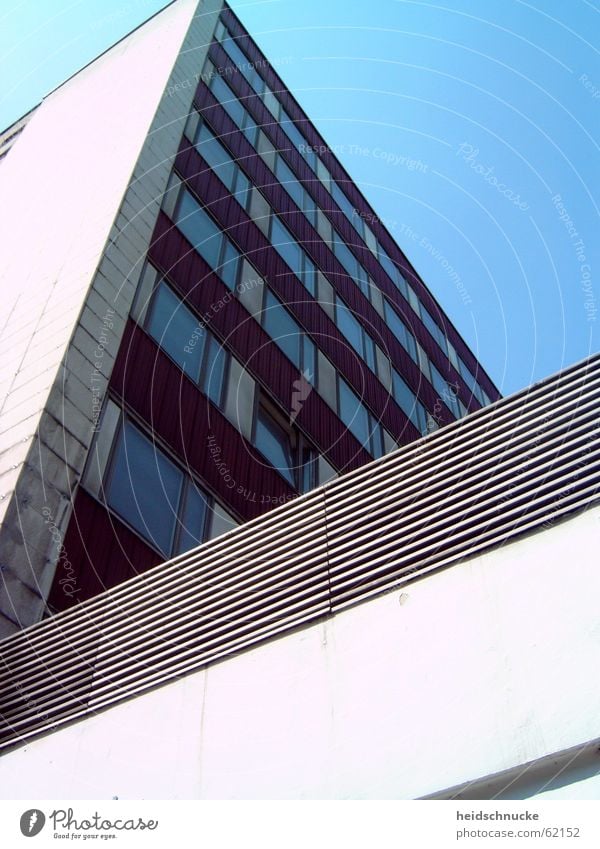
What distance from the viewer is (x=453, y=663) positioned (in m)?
5.30

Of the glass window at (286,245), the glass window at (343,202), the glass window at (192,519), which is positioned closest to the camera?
the glass window at (192,519)

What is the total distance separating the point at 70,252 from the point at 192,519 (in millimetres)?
4945

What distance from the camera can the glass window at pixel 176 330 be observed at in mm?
13859

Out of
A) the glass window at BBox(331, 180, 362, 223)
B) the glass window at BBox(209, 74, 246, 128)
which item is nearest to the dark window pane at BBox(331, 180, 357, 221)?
the glass window at BBox(331, 180, 362, 223)

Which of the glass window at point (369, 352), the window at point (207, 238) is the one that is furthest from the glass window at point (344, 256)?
the window at point (207, 238)

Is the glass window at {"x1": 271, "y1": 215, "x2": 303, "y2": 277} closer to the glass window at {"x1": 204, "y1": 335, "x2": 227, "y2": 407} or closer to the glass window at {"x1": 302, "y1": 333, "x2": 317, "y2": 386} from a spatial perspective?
the glass window at {"x1": 302, "y1": 333, "x2": 317, "y2": 386}

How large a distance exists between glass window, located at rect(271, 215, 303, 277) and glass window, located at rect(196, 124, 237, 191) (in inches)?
68.8

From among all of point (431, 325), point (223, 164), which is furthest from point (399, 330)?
point (223, 164)

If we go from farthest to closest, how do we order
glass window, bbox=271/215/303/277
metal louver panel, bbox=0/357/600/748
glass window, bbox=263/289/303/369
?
glass window, bbox=271/215/303/277, glass window, bbox=263/289/303/369, metal louver panel, bbox=0/357/600/748

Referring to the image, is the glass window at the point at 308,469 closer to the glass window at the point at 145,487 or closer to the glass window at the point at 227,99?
the glass window at the point at 145,487

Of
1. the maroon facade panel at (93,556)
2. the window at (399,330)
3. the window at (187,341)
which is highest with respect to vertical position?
the window at (399,330)

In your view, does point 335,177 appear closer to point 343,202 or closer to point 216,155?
point 343,202

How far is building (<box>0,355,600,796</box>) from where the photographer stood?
4.91 m

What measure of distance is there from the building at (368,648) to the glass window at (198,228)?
9982 mm
